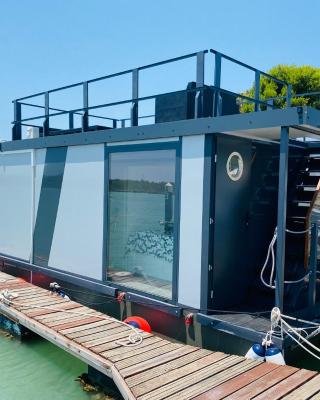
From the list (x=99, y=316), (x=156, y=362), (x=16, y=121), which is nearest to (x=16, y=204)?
(x=16, y=121)

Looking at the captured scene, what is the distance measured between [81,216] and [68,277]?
104cm

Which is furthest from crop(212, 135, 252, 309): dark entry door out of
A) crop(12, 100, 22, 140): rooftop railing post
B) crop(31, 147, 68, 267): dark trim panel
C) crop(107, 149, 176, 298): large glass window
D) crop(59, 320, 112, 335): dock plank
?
crop(12, 100, 22, 140): rooftop railing post

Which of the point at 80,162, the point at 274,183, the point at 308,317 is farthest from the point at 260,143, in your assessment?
the point at 80,162

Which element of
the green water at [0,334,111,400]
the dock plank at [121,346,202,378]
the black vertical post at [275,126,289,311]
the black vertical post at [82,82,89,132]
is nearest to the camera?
the dock plank at [121,346,202,378]

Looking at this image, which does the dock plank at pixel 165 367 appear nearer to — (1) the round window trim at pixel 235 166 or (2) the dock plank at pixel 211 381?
(2) the dock plank at pixel 211 381

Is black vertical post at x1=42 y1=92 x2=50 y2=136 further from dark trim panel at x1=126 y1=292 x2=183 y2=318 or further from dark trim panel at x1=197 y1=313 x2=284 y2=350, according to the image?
dark trim panel at x1=197 y1=313 x2=284 y2=350

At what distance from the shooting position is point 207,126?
4977 millimetres

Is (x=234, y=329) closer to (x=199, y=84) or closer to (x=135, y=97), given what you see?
(x=199, y=84)

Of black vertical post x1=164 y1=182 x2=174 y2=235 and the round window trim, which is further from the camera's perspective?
black vertical post x1=164 y1=182 x2=174 y2=235

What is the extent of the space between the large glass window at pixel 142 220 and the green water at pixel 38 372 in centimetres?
134

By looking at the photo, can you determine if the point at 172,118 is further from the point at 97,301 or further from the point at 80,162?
the point at 97,301

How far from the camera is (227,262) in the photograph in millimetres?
5336

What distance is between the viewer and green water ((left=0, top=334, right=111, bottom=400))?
498 centimetres

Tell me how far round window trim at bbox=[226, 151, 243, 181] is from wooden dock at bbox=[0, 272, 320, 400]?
213cm
